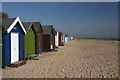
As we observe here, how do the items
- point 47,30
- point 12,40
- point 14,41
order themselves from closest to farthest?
point 12,40
point 14,41
point 47,30

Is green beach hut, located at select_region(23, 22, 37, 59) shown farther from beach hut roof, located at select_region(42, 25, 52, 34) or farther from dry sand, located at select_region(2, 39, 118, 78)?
beach hut roof, located at select_region(42, 25, 52, 34)

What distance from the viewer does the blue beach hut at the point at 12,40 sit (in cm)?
768

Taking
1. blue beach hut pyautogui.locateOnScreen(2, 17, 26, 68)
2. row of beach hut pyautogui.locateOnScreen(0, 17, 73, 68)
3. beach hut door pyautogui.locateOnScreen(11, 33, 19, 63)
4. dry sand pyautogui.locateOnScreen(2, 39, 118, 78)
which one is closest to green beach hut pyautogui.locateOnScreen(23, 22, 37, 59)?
row of beach hut pyautogui.locateOnScreen(0, 17, 73, 68)

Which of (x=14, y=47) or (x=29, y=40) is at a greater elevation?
(x=29, y=40)

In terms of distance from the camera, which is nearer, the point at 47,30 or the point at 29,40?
the point at 29,40

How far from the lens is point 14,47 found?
8.83 metres

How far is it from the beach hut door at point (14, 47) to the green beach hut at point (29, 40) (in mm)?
1094

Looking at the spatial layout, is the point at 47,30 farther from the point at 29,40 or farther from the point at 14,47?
the point at 14,47

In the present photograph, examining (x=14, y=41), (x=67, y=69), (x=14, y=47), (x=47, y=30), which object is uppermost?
(x=47, y=30)

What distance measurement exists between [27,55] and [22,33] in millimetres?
2540

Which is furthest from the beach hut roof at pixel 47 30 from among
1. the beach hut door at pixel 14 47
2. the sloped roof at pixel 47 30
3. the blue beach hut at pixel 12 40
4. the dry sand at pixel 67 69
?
the beach hut door at pixel 14 47

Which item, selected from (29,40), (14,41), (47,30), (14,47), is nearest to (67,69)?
(14,47)

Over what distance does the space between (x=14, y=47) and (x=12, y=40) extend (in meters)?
0.67

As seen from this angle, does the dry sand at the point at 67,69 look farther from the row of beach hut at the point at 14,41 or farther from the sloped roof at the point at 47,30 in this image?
the sloped roof at the point at 47,30
